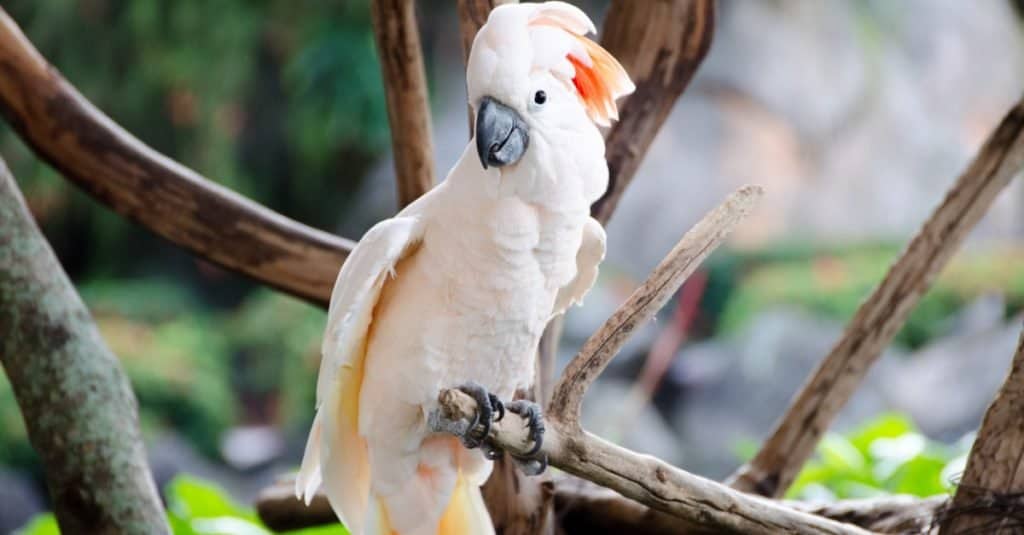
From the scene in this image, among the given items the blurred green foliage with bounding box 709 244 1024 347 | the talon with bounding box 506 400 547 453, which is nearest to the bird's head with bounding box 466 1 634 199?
the talon with bounding box 506 400 547 453

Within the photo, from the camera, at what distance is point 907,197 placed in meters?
3.62

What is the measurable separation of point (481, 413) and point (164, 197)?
0.68 meters

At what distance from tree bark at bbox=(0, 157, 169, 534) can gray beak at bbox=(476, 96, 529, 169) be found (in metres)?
0.70

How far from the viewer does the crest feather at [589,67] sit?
2.81 feet

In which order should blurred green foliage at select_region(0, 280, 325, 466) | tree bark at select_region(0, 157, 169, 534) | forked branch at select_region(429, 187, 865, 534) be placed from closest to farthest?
1. forked branch at select_region(429, 187, 865, 534)
2. tree bark at select_region(0, 157, 169, 534)
3. blurred green foliage at select_region(0, 280, 325, 466)

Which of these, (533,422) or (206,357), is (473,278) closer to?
(533,422)

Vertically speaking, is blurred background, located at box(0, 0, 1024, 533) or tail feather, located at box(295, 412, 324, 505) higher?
blurred background, located at box(0, 0, 1024, 533)

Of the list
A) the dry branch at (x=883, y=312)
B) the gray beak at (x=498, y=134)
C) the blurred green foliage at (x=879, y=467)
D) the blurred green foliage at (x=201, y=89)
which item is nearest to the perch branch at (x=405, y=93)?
the gray beak at (x=498, y=134)

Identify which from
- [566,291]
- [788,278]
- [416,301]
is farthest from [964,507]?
[788,278]

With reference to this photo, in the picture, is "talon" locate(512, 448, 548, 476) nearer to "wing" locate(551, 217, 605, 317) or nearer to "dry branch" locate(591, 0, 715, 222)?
"wing" locate(551, 217, 605, 317)

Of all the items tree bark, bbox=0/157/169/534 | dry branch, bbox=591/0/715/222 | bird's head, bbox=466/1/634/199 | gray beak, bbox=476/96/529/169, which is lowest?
tree bark, bbox=0/157/169/534

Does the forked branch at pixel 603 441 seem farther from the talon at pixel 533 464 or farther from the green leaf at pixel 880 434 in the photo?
the green leaf at pixel 880 434

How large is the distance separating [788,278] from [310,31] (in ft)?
5.56

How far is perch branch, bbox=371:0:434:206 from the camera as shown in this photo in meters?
1.27
